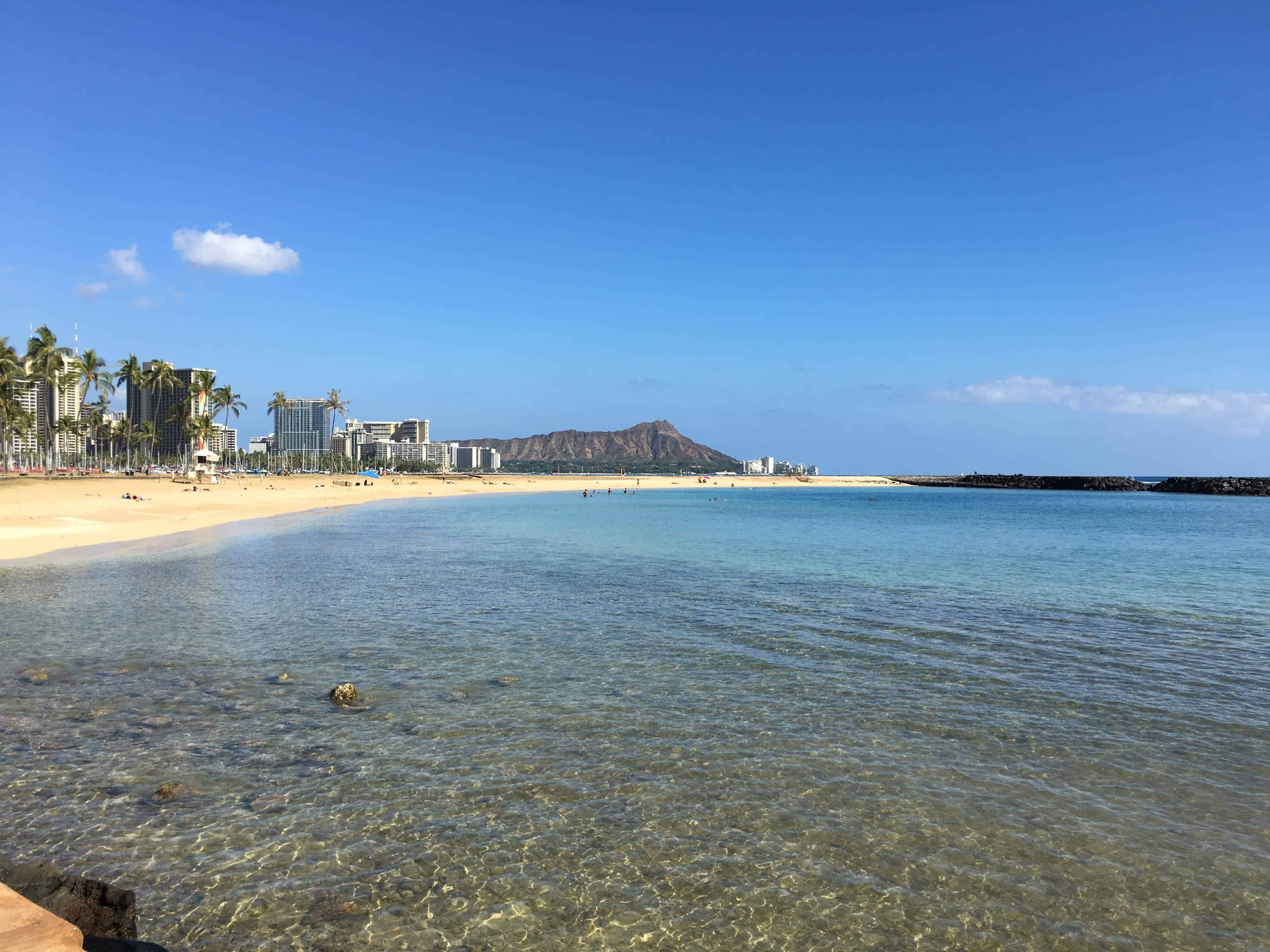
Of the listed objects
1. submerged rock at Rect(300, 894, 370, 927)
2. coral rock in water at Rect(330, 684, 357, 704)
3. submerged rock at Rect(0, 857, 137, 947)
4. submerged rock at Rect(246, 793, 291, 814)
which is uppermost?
submerged rock at Rect(0, 857, 137, 947)

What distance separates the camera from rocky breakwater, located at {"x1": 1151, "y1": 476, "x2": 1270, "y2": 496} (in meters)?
142

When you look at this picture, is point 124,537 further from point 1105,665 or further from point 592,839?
point 1105,665

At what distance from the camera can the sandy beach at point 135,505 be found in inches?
1411

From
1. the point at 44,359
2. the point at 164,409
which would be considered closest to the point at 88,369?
the point at 44,359

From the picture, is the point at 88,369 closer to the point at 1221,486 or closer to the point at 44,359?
the point at 44,359

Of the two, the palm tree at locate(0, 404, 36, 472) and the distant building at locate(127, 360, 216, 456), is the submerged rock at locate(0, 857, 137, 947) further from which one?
the distant building at locate(127, 360, 216, 456)

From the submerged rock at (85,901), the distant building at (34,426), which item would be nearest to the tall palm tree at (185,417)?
the distant building at (34,426)

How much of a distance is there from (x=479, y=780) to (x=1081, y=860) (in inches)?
258

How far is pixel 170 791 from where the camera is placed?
8.35m

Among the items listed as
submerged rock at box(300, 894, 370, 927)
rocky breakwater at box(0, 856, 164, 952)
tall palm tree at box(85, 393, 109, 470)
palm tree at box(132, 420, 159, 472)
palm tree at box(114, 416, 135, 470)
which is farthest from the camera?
palm tree at box(132, 420, 159, 472)

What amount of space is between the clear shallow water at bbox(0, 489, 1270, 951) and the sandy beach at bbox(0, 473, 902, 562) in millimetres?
17109

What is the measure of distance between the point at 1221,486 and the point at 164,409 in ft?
754

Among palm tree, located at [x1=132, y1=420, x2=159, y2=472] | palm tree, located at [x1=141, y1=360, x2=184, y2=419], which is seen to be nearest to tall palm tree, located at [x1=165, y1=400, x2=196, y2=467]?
palm tree, located at [x1=141, y1=360, x2=184, y2=419]

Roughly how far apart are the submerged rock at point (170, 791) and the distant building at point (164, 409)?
132972 millimetres
